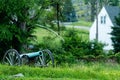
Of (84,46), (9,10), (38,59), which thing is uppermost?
(9,10)

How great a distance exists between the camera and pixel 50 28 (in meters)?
26.1

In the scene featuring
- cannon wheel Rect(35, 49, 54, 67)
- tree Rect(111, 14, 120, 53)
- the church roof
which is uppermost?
cannon wheel Rect(35, 49, 54, 67)

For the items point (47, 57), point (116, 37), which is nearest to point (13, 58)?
point (47, 57)

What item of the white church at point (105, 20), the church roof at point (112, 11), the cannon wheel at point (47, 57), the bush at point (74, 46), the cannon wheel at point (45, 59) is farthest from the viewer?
the church roof at point (112, 11)

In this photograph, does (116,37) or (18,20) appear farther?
(116,37)

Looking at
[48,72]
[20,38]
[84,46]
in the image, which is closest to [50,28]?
[84,46]

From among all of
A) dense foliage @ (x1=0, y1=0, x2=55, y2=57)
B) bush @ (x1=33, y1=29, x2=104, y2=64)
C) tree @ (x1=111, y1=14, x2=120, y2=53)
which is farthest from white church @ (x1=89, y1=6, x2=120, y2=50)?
dense foliage @ (x1=0, y1=0, x2=55, y2=57)

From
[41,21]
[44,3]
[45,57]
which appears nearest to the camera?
[45,57]

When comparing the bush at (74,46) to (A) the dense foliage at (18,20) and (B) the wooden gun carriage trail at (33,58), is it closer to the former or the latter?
(A) the dense foliage at (18,20)

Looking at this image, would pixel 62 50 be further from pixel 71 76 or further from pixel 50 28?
pixel 71 76

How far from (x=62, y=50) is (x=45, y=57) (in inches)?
365

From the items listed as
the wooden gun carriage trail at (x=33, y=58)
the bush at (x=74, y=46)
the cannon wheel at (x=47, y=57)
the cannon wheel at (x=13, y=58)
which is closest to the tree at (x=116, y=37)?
the bush at (x=74, y=46)

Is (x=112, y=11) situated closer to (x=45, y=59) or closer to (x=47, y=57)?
(x=47, y=57)

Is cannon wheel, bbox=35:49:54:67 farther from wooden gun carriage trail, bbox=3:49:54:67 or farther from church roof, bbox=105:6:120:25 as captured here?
church roof, bbox=105:6:120:25
